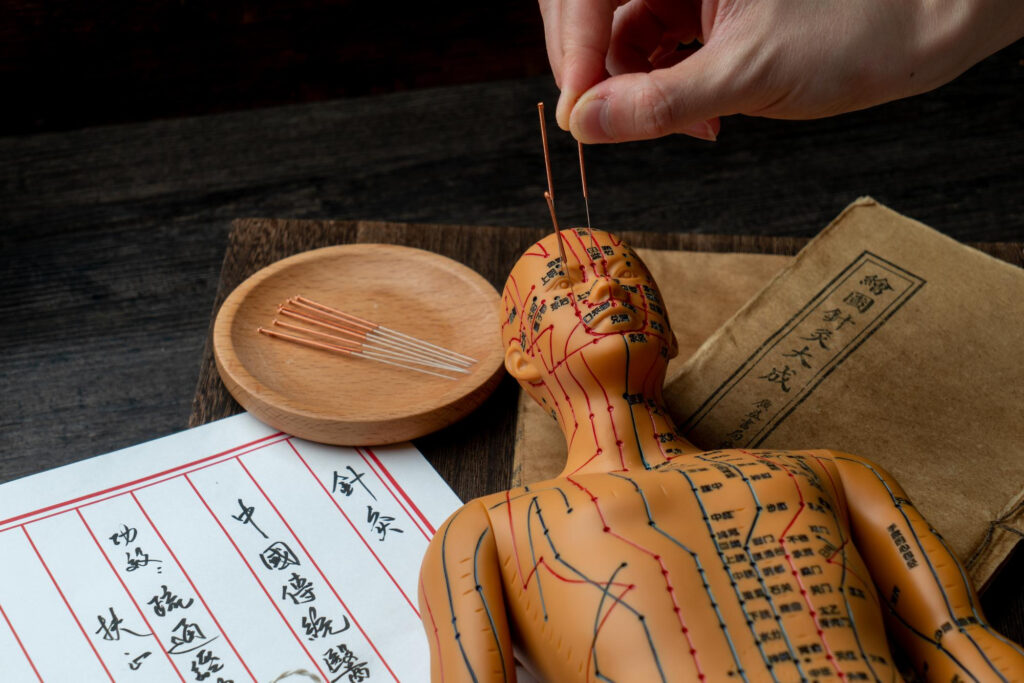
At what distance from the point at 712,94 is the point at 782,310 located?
368mm

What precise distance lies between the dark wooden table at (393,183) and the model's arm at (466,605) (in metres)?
0.65

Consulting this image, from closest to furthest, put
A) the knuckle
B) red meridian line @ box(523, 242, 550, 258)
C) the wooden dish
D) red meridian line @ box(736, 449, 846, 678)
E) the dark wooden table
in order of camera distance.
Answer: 1. red meridian line @ box(736, 449, 846, 678)
2. the knuckle
3. red meridian line @ box(523, 242, 550, 258)
4. the wooden dish
5. the dark wooden table

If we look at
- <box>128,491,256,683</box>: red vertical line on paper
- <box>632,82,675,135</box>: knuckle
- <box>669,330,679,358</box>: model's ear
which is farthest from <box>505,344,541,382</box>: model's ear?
<box>128,491,256,683</box>: red vertical line on paper

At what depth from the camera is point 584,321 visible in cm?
81

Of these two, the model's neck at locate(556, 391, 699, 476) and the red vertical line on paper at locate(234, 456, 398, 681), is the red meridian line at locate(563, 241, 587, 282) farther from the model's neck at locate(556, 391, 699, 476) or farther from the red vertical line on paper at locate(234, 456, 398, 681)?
the red vertical line on paper at locate(234, 456, 398, 681)

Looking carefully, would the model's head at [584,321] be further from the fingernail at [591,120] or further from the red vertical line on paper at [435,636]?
the red vertical line on paper at [435,636]

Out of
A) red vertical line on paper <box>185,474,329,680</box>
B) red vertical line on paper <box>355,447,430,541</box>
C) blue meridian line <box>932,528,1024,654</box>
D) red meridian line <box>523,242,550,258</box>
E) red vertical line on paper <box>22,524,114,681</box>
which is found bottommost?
red vertical line on paper <box>22,524,114,681</box>

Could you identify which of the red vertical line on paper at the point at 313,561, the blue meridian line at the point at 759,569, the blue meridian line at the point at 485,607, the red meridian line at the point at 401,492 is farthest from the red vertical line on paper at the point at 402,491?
the blue meridian line at the point at 759,569

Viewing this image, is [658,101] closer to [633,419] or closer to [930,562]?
[633,419]

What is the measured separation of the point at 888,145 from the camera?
1700 millimetres

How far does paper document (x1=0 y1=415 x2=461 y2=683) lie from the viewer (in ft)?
2.70

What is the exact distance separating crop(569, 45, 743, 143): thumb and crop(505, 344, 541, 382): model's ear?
20 cm

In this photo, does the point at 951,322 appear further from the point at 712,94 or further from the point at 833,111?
the point at 712,94

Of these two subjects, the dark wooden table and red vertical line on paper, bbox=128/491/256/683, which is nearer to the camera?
red vertical line on paper, bbox=128/491/256/683
